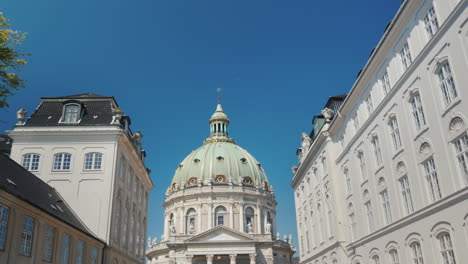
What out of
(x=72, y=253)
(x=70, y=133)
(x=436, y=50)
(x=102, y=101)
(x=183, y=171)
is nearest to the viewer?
(x=436, y=50)

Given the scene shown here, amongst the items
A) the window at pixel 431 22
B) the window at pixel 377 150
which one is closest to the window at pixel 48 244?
the window at pixel 377 150

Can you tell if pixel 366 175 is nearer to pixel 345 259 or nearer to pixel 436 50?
pixel 345 259

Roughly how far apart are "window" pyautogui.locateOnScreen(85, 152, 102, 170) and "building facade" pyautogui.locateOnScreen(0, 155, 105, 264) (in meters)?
3.17

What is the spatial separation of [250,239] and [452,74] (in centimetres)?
5540

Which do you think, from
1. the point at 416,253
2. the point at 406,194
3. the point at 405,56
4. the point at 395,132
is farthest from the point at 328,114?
the point at 416,253

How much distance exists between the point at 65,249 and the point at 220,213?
58.3 meters

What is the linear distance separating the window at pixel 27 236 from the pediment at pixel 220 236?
47820mm

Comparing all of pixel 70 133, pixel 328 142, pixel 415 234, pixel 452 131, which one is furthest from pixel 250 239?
pixel 452 131

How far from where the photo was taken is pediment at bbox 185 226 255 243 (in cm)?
6725

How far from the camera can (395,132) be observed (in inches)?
899

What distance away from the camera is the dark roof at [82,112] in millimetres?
34531

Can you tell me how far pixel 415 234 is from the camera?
66.5 feet

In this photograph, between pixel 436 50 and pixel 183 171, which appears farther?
pixel 183 171

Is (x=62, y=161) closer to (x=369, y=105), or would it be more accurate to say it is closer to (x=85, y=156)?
(x=85, y=156)
